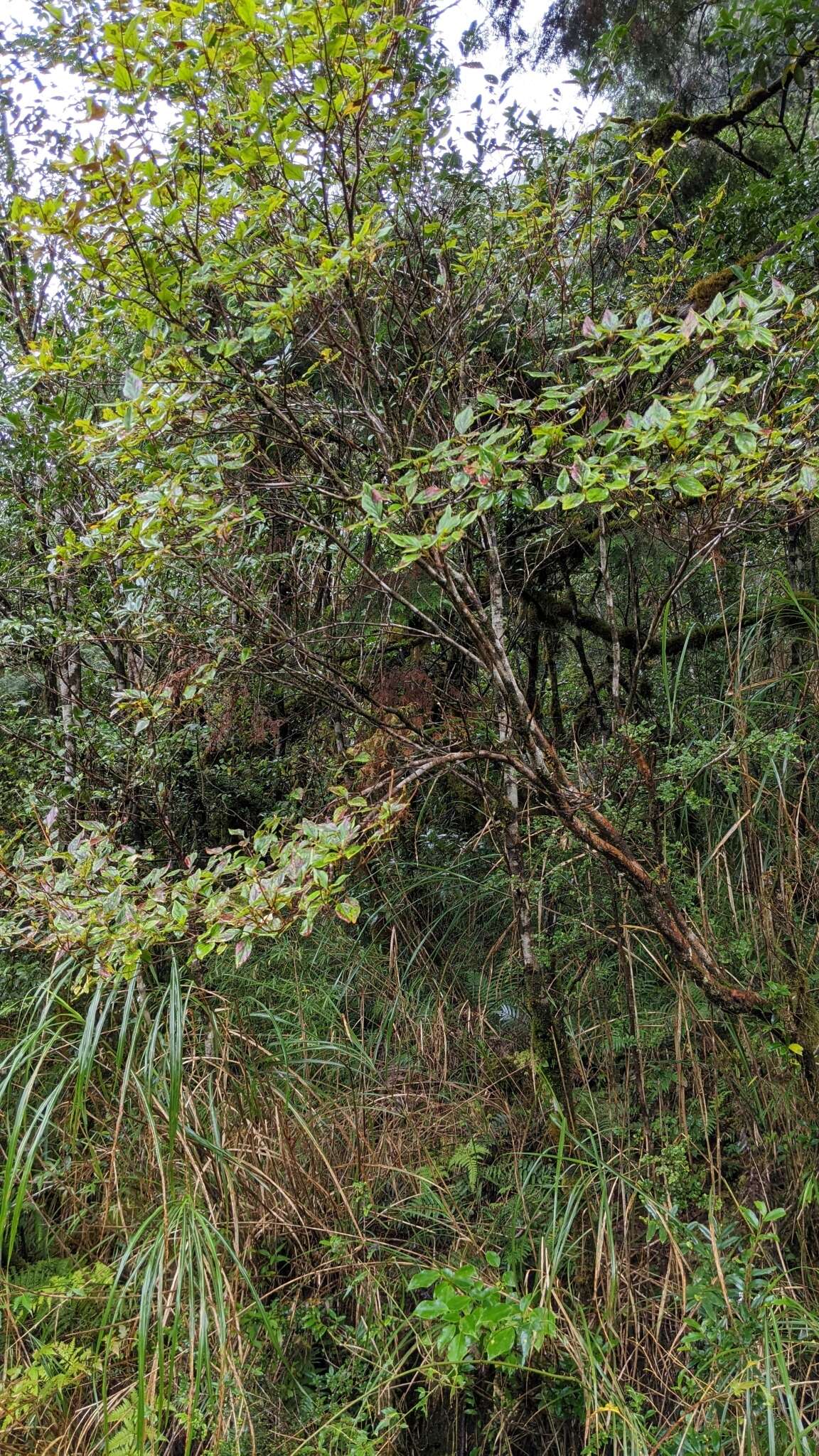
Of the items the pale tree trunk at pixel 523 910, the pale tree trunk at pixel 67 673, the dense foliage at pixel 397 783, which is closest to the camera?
the dense foliage at pixel 397 783

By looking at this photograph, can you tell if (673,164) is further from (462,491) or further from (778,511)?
(462,491)

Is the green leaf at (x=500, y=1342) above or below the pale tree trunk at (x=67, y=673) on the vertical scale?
below

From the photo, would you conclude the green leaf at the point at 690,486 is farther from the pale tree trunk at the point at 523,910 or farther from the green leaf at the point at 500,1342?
the green leaf at the point at 500,1342

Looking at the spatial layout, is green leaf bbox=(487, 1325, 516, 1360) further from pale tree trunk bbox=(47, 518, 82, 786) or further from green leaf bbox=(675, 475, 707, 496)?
pale tree trunk bbox=(47, 518, 82, 786)

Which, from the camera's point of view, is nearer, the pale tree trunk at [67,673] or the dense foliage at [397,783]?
the dense foliage at [397,783]

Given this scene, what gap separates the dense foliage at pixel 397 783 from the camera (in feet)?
5.26

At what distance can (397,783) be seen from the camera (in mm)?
1692

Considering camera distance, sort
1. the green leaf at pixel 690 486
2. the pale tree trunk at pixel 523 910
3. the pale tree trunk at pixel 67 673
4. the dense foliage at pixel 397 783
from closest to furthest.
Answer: the green leaf at pixel 690 486 → the dense foliage at pixel 397 783 → the pale tree trunk at pixel 523 910 → the pale tree trunk at pixel 67 673

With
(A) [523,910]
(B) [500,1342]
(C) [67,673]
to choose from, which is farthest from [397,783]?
(C) [67,673]

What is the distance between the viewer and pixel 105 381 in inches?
114

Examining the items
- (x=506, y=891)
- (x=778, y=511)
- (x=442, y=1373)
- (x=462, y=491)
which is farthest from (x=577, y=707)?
(x=442, y=1373)

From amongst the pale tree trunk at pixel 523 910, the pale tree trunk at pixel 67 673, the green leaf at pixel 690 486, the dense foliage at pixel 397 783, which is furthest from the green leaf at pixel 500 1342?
the pale tree trunk at pixel 67 673

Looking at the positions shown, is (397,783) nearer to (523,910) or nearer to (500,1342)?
(523,910)

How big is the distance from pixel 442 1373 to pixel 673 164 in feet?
12.9
